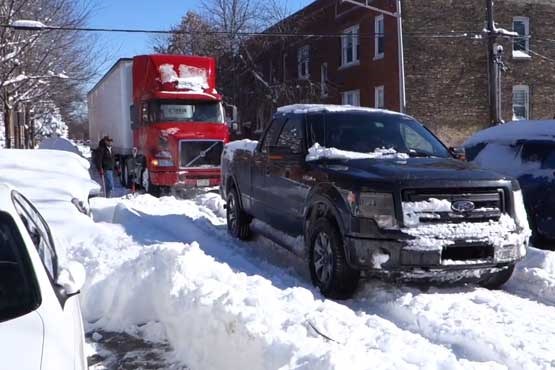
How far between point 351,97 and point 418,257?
25.7 meters

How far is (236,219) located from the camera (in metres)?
9.30

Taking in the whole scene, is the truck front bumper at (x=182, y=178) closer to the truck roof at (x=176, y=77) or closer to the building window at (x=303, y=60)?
the truck roof at (x=176, y=77)

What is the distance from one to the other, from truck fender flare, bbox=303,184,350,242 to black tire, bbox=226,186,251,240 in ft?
8.49

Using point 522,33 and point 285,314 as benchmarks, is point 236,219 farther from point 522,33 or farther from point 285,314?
point 522,33

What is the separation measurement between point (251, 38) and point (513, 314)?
29981 millimetres

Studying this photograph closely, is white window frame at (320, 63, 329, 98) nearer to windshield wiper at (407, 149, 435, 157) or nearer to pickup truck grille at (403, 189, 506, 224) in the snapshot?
windshield wiper at (407, 149, 435, 157)

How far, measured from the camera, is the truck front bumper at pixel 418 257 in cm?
550

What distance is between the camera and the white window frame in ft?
104

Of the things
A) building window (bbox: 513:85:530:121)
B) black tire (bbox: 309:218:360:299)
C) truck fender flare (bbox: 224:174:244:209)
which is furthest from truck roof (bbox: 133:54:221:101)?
building window (bbox: 513:85:530:121)

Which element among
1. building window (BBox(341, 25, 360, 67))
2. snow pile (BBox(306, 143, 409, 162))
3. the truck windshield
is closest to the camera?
snow pile (BBox(306, 143, 409, 162))

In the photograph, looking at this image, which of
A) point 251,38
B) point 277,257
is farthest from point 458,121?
point 277,257

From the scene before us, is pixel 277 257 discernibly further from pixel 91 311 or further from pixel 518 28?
pixel 518 28

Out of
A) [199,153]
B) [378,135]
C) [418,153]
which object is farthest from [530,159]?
[199,153]

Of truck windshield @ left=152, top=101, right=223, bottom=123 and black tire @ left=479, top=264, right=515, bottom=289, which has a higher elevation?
truck windshield @ left=152, top=101, right=223, bottom=123
